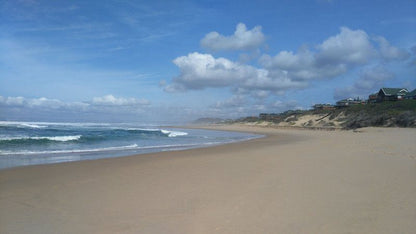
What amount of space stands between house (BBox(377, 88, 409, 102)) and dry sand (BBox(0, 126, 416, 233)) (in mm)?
56518

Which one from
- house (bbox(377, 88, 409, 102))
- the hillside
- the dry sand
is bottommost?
the dry sand

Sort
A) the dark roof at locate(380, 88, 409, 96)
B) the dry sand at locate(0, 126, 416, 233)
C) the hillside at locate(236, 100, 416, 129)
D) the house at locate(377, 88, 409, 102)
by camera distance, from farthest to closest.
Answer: the dark roof at locate(380, 88, 409, 96)
the house at locate(377, 88, 409, 102)
the hillside at locate(236, 100, 416, 129)
the dry sand at locate(0, 126, 416, 233)

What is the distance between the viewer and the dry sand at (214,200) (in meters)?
3.98

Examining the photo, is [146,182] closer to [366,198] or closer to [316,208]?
[316,208]

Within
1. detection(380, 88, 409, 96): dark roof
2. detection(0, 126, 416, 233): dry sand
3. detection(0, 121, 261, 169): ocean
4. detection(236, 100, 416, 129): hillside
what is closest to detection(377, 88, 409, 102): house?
detection(380, 88, 409, 96): dark roof

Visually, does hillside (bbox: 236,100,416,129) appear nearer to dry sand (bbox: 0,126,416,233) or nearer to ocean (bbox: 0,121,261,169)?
ocean (bbox: 0,121,261,169)

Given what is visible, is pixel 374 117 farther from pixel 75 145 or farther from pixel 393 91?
pixel 75 145

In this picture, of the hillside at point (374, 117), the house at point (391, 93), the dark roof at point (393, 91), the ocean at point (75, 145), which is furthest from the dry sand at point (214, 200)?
the dark roof at point (393, 91)

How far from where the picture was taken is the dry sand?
3.98 meters

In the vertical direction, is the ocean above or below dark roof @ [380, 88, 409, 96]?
below

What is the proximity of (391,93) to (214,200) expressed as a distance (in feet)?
210

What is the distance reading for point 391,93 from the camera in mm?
55781

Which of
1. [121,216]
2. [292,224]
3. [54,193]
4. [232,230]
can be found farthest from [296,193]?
[54,193]

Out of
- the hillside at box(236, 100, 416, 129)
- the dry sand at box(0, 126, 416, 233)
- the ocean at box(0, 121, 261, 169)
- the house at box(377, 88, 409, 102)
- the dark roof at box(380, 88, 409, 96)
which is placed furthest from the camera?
the dark roof at box(380, 88, 409, 96)
